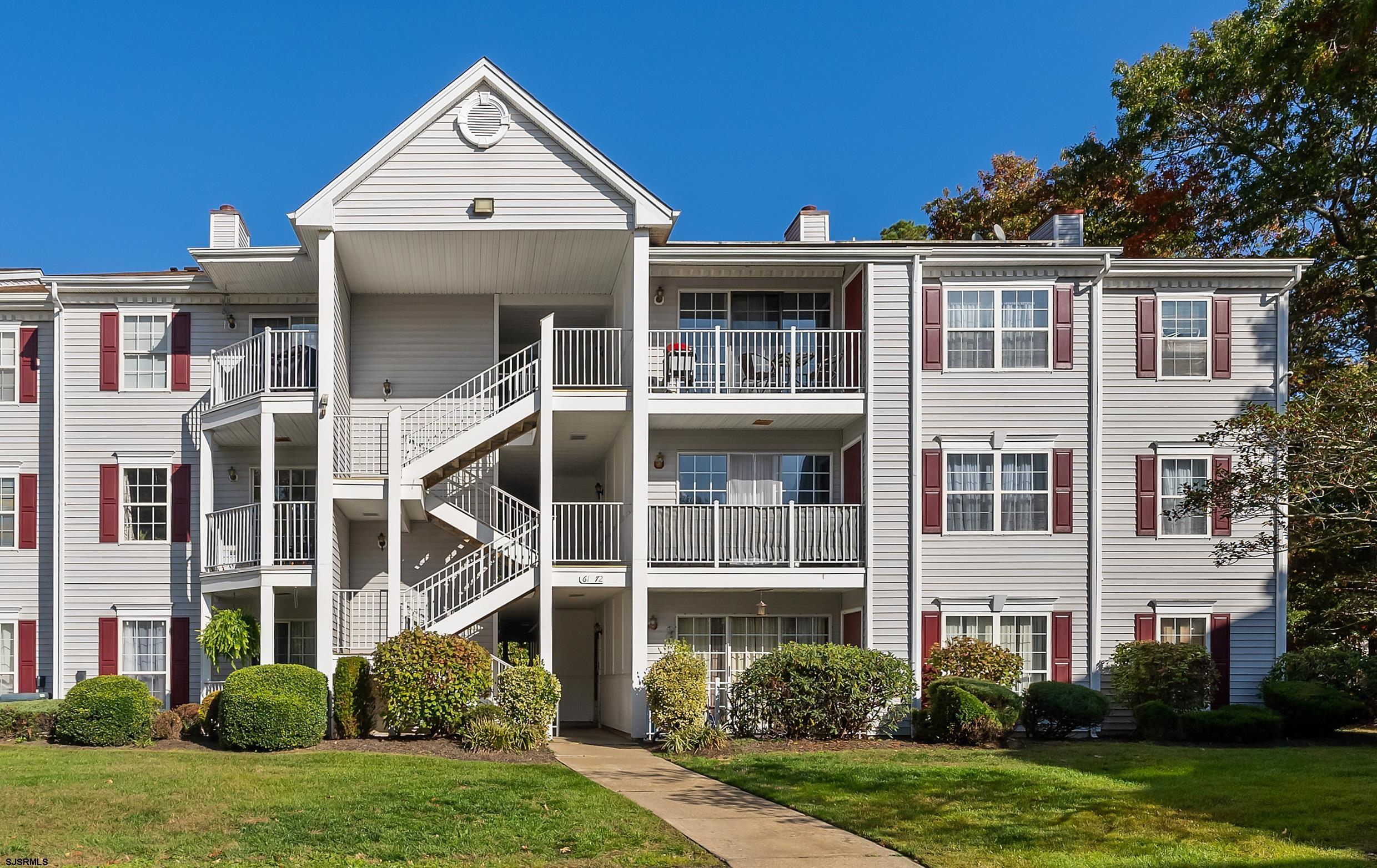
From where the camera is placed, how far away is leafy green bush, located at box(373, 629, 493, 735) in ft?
61.4

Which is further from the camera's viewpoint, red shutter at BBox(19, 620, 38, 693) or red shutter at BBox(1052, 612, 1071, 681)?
red shutter at BBox(19, 620, 38, 693)

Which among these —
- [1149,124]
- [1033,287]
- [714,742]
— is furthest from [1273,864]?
[1149,124]

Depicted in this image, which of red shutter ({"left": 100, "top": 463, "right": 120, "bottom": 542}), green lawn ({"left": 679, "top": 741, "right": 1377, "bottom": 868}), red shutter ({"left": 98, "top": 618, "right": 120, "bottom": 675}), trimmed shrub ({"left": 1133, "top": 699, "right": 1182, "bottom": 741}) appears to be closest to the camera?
green lawn ({"left": 679, "top": 741, "right": 1377, "bottom": 868})

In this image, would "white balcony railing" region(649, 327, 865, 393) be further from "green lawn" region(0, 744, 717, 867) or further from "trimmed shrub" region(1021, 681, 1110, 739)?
"green lawn" region(0, 744, 717, 867)

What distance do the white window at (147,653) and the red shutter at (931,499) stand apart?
14153 mm

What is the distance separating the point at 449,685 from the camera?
18.7m

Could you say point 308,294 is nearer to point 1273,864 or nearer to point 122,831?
point 122,831

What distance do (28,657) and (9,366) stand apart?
5506 mm

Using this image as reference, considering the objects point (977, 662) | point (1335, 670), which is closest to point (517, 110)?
point (977, 662)

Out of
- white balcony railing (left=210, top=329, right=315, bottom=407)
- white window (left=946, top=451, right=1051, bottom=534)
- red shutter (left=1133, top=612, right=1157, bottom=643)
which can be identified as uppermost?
white balcony railing (left=210, top=329, right=315, bottom=407)

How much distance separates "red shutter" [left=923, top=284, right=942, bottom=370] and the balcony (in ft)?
36.6

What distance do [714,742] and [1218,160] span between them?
20805 mm

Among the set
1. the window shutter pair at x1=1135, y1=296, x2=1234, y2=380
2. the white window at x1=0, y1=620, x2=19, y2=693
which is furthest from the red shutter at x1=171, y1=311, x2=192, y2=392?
the window shutter pair at x1=1135, y1=296, x2=1234, y2=380

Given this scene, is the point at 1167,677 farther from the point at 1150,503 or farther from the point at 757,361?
the point at 757,361
